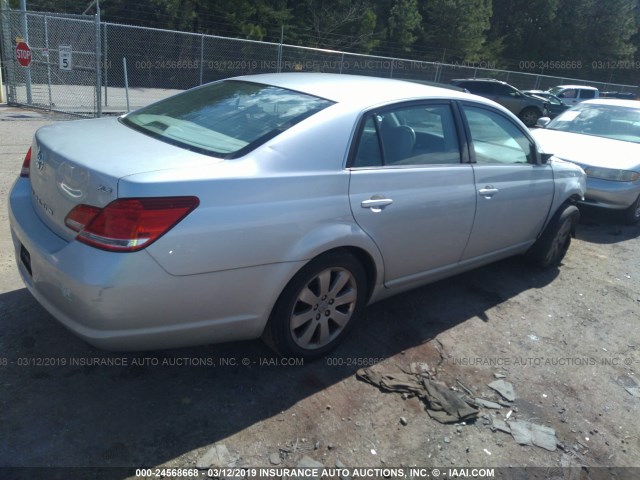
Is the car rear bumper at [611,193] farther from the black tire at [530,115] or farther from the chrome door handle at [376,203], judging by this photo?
the black tire at [530,115]

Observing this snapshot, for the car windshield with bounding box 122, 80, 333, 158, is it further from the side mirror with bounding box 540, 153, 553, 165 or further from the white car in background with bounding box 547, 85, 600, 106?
the white car in background with bounding box 547, 85, 600, 106

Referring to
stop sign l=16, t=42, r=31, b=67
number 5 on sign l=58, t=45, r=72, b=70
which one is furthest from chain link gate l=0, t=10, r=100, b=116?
stop sign l=16, t=42, r=31, b=67

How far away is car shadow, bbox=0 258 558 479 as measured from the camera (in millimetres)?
2414

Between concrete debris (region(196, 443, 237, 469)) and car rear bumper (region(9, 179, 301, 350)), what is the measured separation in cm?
52

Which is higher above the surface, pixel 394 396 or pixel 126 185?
pixel 126 185

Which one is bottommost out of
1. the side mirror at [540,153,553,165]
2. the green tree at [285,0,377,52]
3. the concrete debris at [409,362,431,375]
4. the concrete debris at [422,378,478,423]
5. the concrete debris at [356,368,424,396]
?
the concrete debris at [422,378,478,423]

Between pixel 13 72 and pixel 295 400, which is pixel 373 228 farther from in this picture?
pixel 13 72

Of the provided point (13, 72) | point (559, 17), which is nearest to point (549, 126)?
point (13, 72)

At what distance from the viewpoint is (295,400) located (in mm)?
2875

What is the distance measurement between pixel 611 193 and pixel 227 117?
526 centimetres

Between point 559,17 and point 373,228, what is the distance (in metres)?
45.4

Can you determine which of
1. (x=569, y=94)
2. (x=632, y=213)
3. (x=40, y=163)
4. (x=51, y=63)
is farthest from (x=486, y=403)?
(x=569, y=94)

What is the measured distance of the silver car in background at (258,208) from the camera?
92.1 inches

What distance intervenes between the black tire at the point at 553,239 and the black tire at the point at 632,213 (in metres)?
2.19
